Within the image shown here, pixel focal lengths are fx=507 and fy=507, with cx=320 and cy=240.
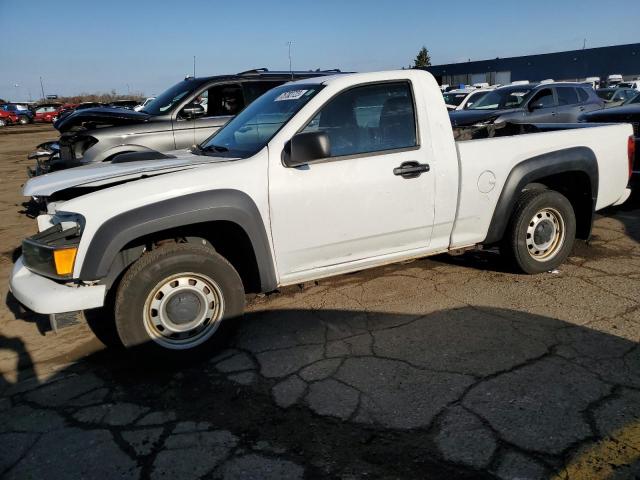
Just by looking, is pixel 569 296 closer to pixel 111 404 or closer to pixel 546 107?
pixel 111 404

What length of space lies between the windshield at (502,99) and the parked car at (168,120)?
5.88 meters

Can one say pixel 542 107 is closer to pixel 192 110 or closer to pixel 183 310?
pixel 192 110

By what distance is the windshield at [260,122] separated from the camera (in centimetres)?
373

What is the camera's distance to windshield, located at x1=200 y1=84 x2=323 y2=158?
373 centimetres

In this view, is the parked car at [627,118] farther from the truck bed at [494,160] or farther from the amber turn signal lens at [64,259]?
the amber turn signal lens at [64,259]

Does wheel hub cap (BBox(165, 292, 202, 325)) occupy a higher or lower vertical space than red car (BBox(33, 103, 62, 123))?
lower

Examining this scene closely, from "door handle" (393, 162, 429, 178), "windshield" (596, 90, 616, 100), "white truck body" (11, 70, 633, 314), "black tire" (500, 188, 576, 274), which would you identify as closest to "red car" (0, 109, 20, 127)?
"windshield" (596, 90, 616, 100)

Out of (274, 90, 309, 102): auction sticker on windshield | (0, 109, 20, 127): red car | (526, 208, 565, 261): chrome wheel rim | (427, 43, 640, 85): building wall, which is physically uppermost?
(427, 43, 640, 85): building wall

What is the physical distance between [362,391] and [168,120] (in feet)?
18.4

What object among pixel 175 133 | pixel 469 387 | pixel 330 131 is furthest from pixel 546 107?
pixel 469 387

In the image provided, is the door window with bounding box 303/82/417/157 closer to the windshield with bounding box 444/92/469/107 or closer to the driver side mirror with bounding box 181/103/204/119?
the driver side mirror with bounding box 181/103/204/119

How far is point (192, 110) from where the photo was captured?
7.52 m

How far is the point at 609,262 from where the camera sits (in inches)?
199

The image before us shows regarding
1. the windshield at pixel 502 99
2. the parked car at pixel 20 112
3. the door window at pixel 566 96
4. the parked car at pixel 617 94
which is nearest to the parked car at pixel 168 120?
the windshield at pixel 502 99
